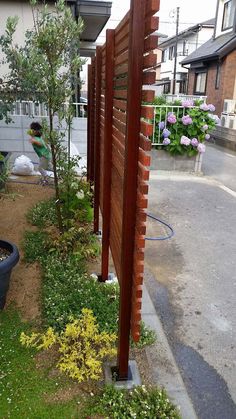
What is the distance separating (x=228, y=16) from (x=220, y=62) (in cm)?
292

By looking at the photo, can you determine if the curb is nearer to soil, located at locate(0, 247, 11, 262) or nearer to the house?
soil, located at locate(0, 247, 11, 262)

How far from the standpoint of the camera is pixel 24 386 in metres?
2.26

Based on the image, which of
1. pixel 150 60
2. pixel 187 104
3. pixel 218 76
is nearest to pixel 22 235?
pixel 150 60

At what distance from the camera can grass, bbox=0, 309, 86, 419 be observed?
209cm

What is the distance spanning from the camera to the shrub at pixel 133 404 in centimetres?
206

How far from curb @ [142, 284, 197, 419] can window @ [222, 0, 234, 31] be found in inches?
800

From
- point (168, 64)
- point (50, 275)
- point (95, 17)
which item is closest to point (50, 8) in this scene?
point (95, 17)

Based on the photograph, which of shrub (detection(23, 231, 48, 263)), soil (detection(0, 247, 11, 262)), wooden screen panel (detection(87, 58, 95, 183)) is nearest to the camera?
soil (detection(0, 247, 11, 262))

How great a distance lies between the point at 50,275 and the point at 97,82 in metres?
2.12

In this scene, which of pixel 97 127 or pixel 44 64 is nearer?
pixel 44 64

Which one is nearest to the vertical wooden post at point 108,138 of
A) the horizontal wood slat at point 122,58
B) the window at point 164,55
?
the horizontal wood slat at point 122,58

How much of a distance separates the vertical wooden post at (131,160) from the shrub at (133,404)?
23 cm

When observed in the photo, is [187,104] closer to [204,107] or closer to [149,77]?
[204,107]

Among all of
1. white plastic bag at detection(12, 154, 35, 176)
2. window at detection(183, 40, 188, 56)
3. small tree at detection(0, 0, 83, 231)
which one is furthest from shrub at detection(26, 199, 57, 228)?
window at detection(183, 40, 188, 56)
